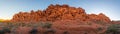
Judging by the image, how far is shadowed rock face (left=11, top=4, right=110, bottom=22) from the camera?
9519 centimetres

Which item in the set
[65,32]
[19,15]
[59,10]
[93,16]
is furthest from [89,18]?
[65,32]

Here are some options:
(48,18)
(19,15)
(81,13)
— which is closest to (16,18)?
(19,15)

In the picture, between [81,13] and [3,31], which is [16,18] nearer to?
[81,13]

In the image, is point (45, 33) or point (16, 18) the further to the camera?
point (16, 18)

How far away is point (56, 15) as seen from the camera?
3807 inches

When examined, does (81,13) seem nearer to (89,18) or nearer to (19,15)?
(89,18)

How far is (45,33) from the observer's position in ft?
140

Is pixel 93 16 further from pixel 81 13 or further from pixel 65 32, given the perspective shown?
pixel 65 32

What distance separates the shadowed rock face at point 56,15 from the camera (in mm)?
95188

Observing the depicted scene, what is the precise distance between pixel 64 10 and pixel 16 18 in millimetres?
13537

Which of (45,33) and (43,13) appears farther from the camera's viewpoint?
(43,13)

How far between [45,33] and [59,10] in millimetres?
55492

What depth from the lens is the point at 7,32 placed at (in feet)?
139

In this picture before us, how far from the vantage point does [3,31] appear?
41.9 m
